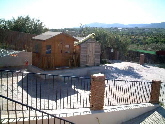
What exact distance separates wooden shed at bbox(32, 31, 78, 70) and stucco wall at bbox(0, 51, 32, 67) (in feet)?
6.05

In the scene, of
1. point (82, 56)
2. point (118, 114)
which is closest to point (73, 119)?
point (118, 114)

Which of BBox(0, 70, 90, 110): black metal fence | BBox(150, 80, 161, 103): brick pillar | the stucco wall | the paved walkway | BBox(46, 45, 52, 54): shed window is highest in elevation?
BBox(46, 45, 52, 54): shed window

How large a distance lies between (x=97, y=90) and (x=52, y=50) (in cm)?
826

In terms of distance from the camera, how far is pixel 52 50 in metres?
14.0

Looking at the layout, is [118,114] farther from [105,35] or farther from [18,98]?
[105,35]

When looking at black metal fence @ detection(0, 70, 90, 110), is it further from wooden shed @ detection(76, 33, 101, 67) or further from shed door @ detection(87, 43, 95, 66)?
shed door @ detection(87, 43, 95, 66)

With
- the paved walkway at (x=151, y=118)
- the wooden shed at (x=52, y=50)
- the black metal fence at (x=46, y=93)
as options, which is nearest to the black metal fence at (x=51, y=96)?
the black metal fence at (x=46, y=93)

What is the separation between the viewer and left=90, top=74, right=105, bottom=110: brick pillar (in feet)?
21.1

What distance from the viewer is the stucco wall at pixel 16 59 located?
48.8 ft

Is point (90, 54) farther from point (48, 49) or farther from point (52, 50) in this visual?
point (48, 49)

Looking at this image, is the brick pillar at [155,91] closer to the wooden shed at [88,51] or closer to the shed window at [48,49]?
the wooden shed at [88,51]

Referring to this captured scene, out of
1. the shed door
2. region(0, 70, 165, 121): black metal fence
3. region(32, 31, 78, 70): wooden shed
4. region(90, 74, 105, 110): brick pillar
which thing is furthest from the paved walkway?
the shed door

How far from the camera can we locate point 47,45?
45.0ft

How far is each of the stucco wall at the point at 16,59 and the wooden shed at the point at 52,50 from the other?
1.84 m
